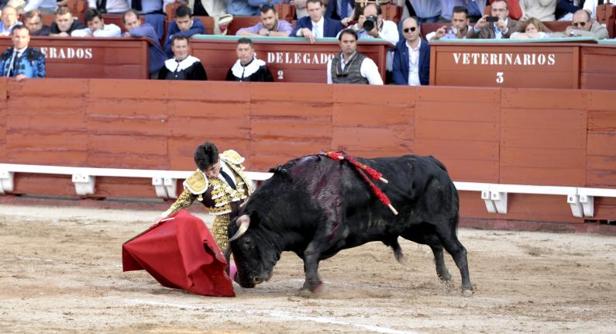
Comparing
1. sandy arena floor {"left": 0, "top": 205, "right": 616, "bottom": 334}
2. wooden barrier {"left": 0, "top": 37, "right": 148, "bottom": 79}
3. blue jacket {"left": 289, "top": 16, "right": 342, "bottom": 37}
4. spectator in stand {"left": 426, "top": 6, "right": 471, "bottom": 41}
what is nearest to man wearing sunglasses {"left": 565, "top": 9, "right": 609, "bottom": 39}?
spectator in stand {"left": 426, "top": 6, "right": 471, "bottom": 41}

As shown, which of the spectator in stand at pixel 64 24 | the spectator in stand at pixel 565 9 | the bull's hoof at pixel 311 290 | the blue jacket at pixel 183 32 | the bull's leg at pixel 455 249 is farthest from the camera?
the spectator in stand at pixel 64 24

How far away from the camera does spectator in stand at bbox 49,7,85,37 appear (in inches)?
619

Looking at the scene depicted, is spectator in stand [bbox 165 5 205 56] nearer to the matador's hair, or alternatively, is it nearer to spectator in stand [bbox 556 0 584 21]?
spectator in stand [bbox 556 0 584 21]

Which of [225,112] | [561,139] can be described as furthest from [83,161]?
[561,139]

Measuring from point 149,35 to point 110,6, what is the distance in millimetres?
1570

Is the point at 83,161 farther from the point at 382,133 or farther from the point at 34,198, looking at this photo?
the point at 382,133

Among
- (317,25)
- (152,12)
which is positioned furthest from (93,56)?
(317,25)

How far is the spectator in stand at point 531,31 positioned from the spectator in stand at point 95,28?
14.4 ft

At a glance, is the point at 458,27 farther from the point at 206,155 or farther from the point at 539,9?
the point at 206,155

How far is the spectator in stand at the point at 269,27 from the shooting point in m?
14.6

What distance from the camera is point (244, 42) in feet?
45.7

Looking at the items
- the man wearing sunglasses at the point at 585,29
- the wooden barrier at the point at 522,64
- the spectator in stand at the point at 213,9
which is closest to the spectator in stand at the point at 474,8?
the wooden barrier at the point at 522,64

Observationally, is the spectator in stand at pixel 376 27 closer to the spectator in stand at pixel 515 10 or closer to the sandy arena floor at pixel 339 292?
the spectator in stand at pixel 515 10

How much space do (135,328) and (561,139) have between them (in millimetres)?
6421
